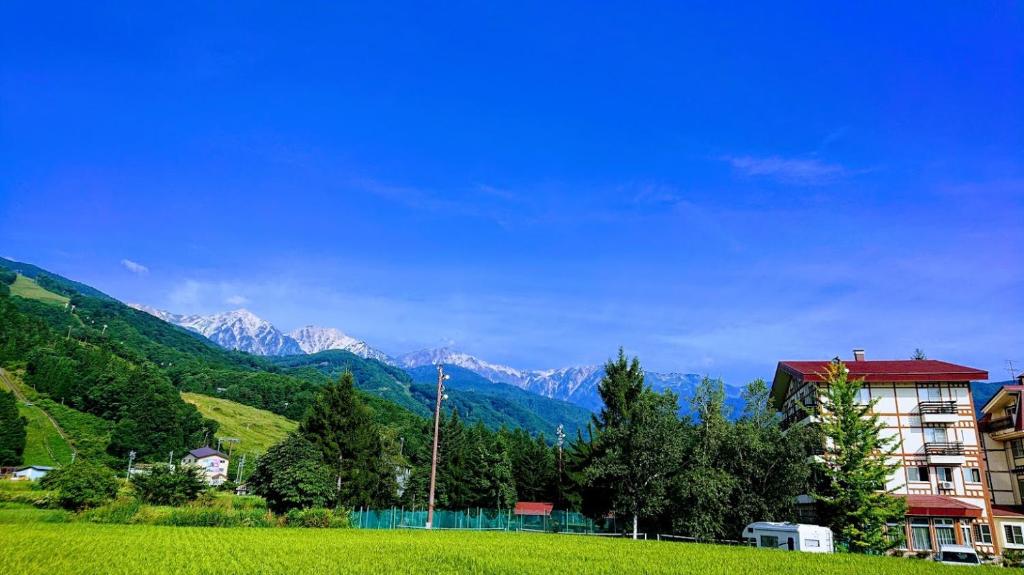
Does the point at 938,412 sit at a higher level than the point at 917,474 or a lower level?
higher

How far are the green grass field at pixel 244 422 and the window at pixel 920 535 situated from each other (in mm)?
131080

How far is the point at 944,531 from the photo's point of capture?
137 ft

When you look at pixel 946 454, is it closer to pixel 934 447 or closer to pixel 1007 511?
pixel 934 447

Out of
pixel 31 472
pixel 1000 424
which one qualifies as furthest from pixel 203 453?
pixel 1000 424

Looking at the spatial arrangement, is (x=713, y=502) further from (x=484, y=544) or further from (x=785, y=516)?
(x=484, y=544)

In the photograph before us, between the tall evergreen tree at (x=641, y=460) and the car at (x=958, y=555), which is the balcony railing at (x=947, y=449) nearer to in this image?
the car at (x=958, y=555)

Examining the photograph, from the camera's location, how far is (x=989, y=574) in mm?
23109

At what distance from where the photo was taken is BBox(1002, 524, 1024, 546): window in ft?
139

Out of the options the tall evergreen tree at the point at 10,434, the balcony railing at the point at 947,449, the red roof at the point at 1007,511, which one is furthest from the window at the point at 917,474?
the tall evergreen tree at the point at 10,434

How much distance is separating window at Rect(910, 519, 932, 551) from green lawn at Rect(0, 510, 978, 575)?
18.4 meters

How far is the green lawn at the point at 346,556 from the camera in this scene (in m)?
19.7

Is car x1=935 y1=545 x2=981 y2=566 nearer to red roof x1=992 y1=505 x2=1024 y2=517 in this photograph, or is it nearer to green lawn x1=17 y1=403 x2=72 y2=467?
red roof x1=992 y1=505 x2=1024 y2=517

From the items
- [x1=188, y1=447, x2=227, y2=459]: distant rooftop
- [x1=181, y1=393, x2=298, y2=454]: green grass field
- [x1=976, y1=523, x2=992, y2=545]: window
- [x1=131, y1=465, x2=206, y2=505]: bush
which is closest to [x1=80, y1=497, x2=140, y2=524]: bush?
[x1=131, y1=465, x2=206, y2=505]: bush

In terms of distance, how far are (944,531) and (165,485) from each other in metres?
55.2
